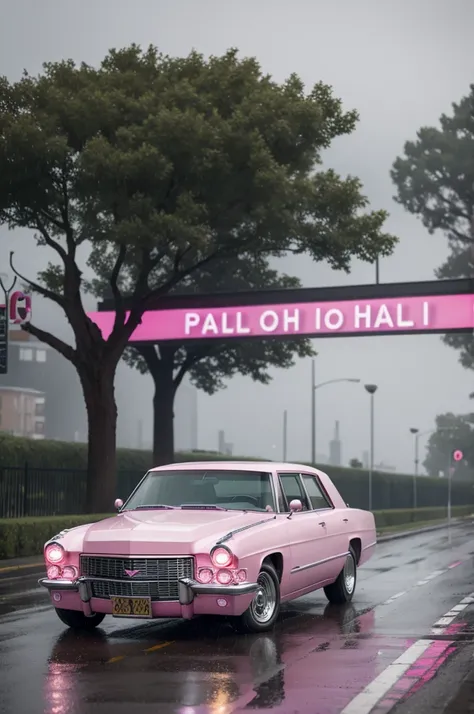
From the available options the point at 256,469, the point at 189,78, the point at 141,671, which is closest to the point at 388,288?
the point at 189,78

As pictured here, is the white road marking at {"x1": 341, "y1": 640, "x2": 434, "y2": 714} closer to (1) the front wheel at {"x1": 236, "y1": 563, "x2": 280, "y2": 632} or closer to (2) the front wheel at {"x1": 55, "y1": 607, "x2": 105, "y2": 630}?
(1) the front wheel at {"x1": 236, "y1": 563, "x2": 280, "y2": 632}

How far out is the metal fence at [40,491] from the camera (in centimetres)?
2825

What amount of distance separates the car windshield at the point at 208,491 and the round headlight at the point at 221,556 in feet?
4.53

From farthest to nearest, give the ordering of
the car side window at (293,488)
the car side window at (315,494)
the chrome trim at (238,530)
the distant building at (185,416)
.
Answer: the distant building at (185,416) → the car side window at (315,494) → the car side window at (293,488) → the chrome trim at (238,530)

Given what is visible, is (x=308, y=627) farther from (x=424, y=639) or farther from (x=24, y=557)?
(x=24, y=557)

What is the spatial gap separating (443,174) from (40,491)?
145 feet

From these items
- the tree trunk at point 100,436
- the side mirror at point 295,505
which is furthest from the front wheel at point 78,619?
the tree trunk at point 100,436

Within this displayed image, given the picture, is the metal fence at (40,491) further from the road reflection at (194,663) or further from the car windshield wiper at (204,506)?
the road reflection at (194,663)

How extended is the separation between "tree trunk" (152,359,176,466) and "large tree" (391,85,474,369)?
3281cm

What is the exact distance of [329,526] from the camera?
13000 mm

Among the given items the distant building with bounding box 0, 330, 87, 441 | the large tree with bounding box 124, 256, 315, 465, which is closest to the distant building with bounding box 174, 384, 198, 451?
the distant building with bounding box 0, 330, 87, 441

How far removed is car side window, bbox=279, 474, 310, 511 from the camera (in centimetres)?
1227

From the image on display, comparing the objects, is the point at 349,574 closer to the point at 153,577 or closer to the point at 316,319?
the point at 153,577

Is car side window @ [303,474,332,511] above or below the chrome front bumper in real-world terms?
above
